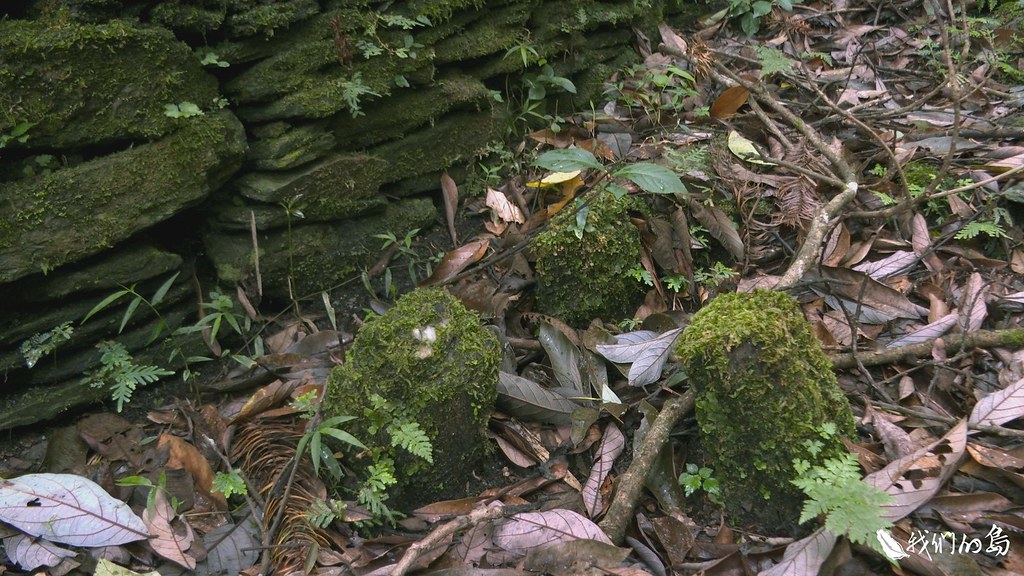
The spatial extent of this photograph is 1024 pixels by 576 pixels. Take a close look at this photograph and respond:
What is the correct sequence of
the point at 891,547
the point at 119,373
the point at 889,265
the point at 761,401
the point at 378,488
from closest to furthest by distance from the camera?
the point at 891,547
the point at 761,401
the point at 378,488
the point at 119,373
the point at 889,265

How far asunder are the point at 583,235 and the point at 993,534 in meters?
1.67

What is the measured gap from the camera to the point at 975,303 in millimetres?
2797

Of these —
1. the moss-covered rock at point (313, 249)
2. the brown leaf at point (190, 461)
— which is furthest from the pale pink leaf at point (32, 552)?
the moss-covered rock at point (313, 249)

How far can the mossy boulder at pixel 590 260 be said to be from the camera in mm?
3018

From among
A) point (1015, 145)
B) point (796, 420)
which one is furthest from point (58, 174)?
point (1015, 145)

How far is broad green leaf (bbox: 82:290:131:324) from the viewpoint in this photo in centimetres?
268

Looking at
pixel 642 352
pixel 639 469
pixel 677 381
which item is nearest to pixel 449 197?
pixel 642 352

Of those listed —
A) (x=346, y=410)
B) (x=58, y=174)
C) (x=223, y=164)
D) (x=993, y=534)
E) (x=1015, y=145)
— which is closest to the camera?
(x=993, y=534)

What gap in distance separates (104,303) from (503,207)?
1.74 m

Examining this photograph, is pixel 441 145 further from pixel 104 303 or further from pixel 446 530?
pixel 446 530

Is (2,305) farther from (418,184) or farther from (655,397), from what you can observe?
(655,397)

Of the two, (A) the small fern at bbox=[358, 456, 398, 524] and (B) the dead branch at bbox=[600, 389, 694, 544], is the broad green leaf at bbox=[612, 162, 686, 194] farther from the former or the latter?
(A) the small fern at bbox=[358, 456, 398, 524]

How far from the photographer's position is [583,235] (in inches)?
118

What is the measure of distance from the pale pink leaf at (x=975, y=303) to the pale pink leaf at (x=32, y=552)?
308 centimetres
